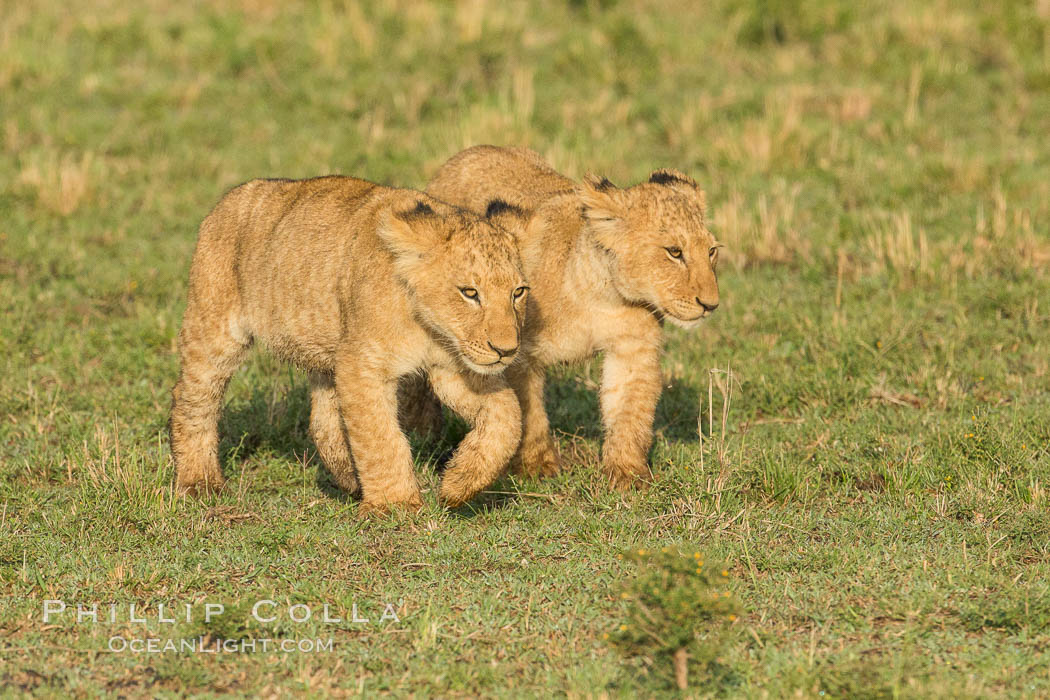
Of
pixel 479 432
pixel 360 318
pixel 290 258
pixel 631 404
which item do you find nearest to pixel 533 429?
pixel 631 404

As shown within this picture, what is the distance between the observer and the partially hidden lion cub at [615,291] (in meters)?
6.46

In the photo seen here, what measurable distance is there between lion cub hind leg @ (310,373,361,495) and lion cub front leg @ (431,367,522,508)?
3.16ft

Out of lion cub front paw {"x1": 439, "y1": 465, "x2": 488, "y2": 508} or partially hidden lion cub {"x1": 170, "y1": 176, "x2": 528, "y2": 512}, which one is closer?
partially hidden lion cub {"x1": 170, "y1": 176, "x2": 528, "y2": 512}

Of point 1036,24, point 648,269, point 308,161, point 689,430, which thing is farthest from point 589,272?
point 1036,24

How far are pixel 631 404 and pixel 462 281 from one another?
1.42 meters

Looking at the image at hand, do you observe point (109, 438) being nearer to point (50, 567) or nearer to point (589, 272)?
point (50, 567)

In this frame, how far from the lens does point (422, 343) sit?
6.07 m

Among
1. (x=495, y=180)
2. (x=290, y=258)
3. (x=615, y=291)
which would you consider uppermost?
(x=495, y=180)

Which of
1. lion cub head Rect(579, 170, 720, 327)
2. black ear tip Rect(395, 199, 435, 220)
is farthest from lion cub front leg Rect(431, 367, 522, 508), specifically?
lion cub head Rect(579, 170, 720, 327)

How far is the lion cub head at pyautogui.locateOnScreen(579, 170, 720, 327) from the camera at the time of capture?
6.43 meters

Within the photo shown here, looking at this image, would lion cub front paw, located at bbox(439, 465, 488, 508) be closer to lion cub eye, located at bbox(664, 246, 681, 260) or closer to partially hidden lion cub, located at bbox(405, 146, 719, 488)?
partially hidden lion cub, located at bbox(405, 146, 719, 488)

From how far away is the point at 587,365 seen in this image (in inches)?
341

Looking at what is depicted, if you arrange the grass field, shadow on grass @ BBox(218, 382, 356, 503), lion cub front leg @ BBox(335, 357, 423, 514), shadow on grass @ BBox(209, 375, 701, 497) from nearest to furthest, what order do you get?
the grass field, lion cub front leg @ BBox(335, 357, 423, 514), shadow on grass @ BBox(218, 382, 356, 503), shadow on grass @ BBox(209, 375, 701, 497)

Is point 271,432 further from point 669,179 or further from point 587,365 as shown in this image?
point 669,179
